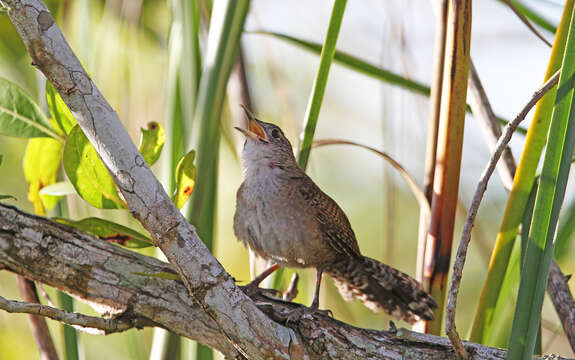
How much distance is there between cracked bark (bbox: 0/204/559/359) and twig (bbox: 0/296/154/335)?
13mm

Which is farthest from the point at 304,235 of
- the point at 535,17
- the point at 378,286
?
the point at 535,17

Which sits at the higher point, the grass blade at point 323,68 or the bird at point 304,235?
the grass blade at point 323,68

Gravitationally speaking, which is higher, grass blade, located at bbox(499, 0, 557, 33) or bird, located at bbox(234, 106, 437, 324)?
grass blade, located at bbox(499, 0, 557, 33)

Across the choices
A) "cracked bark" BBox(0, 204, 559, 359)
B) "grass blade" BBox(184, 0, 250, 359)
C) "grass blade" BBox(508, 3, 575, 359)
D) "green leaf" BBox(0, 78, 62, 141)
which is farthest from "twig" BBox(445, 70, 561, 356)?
"green leaf" BBox(0, 78, 62, 141)

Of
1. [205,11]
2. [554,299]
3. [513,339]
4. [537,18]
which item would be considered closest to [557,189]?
[513,339]

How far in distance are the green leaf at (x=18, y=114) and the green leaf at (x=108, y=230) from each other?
23cm

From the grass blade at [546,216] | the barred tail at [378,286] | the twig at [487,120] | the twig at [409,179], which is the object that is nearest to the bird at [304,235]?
the barred tail at [378,286]

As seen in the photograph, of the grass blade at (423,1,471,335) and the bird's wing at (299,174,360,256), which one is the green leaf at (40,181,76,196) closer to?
the bird's wing at (299,174,360,256)

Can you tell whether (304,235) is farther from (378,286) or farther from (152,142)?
(152,142)

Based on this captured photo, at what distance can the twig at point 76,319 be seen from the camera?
3.72 ft

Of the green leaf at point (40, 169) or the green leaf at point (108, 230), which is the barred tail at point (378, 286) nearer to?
the green leaf at point (108, 230)

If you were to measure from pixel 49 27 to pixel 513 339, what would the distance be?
37.6 inches

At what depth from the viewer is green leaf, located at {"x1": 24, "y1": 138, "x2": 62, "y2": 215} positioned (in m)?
1.55

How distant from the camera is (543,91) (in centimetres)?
119
